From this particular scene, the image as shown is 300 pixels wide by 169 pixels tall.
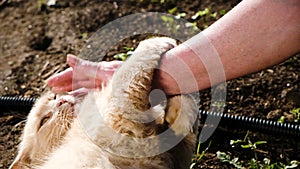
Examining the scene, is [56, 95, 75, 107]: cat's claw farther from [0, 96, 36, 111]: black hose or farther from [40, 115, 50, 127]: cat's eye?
[0, 96, 36, 111]: black hose

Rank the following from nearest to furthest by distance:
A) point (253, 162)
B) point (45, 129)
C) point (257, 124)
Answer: point (45, 129) → point (253, 162) → point (257, 124)

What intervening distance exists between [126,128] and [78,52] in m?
1.55

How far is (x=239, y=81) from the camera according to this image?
2977 millimetres

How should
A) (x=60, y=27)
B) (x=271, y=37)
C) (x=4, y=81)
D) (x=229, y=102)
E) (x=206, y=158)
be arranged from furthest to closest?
(x=60, y=27) < (x=4, y=81) < (x=229, y=102) < (x=206, y=158) < (x=271, y=37)

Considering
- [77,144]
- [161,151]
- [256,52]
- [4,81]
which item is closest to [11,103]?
[4,81]

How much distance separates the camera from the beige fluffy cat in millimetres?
1904

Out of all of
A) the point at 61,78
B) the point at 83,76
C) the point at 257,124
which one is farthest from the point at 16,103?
the point at 257,124

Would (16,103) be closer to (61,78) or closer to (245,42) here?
(61,78)

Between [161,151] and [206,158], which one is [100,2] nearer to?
[206,158]

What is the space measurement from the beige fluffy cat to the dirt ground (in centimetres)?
61

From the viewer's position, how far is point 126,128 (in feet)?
6.25

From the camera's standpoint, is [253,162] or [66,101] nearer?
[66,101]

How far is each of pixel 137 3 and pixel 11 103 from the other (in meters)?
1.22

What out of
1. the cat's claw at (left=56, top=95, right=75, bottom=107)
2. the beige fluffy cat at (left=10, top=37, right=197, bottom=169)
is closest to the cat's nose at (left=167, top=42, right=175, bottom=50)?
the beige fluffy cat at (left=10, top=37, right=197, bottom=169)
